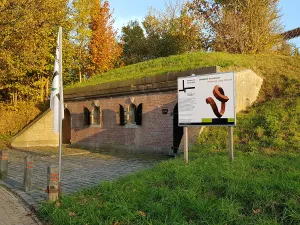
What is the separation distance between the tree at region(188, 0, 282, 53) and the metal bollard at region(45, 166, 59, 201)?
19937 millimetres

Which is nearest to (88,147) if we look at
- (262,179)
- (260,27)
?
(262,179)

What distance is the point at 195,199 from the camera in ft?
17.3

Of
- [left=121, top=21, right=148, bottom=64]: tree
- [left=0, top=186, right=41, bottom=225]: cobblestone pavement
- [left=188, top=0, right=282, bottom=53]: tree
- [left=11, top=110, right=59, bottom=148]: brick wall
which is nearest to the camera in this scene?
[left=0, top=186, right=41, bottom=225]: cobblestone pavement

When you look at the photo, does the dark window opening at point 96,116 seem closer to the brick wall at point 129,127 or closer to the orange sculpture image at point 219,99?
the brick wall at point 129,127

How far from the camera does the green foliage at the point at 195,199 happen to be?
4723 mm

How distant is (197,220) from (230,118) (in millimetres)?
3937

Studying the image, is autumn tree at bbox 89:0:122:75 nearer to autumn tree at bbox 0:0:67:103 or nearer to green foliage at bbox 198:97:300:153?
autumn tree at bbox 0:0:67:103

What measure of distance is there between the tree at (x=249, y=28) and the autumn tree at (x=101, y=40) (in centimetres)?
1062

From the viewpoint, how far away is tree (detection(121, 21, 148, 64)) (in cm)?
3688

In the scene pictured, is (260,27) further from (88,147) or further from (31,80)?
(31,80)

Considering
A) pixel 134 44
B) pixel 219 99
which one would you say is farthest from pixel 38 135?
pixel 134 44

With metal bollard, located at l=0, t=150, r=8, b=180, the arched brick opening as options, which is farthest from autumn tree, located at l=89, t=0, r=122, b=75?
metal bollard, located at l=0, t=150, r=8, b=180

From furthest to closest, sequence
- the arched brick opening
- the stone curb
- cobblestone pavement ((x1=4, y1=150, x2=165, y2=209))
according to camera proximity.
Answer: the arched brick opening, cobblestone pavement ((x1=4, y1=150, x2=165, y2=209)), the stone curb

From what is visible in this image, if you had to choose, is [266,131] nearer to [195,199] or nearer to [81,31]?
[195,199]
